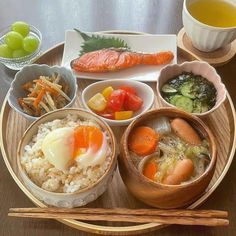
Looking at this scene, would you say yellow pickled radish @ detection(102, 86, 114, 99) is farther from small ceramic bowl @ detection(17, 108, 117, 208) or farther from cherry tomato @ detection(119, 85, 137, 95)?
small ceramic bowl @ detection(17, 108, 117, 208)

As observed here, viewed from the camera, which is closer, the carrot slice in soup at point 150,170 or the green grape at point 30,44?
the carrot slice in soup at point 150,170

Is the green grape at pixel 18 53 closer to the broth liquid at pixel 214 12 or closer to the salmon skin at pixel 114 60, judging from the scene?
the salmon skin at pixel 114 60

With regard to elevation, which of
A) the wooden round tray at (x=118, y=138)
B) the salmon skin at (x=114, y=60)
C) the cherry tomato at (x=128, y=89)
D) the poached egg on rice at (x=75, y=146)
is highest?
the poached egg on rice at (x=75, y=146)

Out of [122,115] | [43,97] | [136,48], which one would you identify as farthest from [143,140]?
[136,48]

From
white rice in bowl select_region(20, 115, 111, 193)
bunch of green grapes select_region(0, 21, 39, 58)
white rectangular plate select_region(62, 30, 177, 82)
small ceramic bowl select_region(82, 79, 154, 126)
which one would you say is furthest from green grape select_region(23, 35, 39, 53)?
white rice in bowl select_region(20, 115, 111, 193)

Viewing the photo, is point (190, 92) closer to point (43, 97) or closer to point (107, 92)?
point (107, 92)

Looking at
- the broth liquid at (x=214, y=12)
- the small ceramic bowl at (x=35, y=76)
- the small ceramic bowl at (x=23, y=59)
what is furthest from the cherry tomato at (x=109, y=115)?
the broth liquid at (x=214, y=12)
